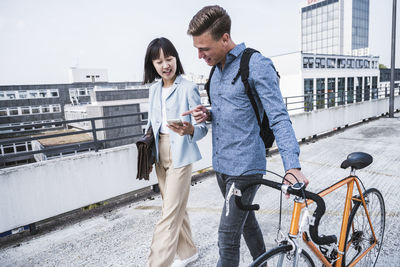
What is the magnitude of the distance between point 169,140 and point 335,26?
323ft

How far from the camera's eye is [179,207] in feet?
7.86

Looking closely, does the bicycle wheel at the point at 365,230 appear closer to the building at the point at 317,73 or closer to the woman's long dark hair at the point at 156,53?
the woman's long dark hair at the point at 156,53

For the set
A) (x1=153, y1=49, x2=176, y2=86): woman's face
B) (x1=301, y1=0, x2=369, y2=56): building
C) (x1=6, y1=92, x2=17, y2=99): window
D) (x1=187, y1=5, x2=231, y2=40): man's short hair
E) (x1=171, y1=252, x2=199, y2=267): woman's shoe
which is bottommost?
(x1=171, y1=252, x2=199, y2=267): woman's shoe

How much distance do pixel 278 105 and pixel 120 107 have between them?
147 ft

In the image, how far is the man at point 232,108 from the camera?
1561 mm

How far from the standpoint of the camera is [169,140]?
2.43 metres

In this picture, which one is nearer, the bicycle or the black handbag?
the bicycle

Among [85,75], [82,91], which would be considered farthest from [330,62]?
[85,75]

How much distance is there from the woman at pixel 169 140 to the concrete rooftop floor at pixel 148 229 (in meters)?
0.67

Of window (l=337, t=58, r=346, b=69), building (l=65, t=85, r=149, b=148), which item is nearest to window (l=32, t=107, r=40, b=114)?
building (l=65, t=85, r=149, b=148)

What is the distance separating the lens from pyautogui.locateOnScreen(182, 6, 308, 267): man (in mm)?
Answer: 1561

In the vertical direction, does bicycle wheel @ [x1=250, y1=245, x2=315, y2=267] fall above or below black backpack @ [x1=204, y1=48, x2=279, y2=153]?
below

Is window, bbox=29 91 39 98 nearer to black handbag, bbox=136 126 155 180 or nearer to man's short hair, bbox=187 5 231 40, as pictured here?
black handbag, bbox=136 126 155 180

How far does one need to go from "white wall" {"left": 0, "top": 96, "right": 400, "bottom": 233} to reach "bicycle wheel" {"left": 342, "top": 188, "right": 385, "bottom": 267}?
11.2 ft
